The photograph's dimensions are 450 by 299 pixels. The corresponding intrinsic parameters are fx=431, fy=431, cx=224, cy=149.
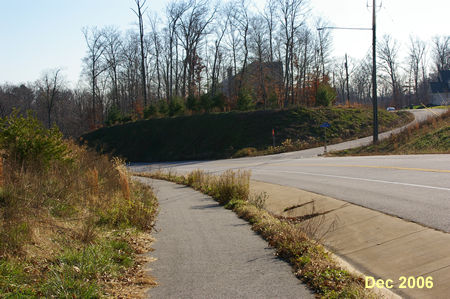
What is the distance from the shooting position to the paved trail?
5418 millimetres

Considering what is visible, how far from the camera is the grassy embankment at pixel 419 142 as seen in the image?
24672 mm

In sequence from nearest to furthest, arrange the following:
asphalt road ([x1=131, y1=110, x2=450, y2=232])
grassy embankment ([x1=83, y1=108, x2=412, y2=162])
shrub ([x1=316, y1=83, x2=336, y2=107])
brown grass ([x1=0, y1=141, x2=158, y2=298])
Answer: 1. brown grass ([x1=0, y1=141, x2=158, y2=298])
2. asphalt road ([x1=131, y1=110, x2=450, y2=232])
3. grassy embankment ([x1=83, y1=108, x2=412, y2=162])
4. shrub ([x1=316, y1=83, x2=336, y2=107])

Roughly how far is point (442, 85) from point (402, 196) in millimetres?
77009

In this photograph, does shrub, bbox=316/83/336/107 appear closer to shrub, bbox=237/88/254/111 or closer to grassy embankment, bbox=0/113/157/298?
shrub, bbox=237/88/254/111

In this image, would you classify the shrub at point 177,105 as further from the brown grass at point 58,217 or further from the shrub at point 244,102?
the brown grass at point 58,217

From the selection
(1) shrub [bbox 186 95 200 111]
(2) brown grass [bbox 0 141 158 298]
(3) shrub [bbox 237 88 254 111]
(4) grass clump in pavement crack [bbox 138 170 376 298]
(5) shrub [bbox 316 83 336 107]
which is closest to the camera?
(4) grass clump in pavement crack [bbox 138 170 376 298]

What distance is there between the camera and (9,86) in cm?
6844

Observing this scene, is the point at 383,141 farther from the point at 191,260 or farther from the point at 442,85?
the point at 442,85

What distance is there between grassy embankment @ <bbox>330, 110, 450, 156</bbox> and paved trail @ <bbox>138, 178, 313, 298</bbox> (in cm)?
1713

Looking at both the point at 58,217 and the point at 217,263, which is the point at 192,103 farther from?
the point at 217,263

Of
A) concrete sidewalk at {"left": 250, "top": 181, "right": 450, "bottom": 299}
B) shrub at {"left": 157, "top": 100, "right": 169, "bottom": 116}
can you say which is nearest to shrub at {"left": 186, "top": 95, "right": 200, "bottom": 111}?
shrub at {"left": 157, "top": 100, "right": 169, "bottom": 116}

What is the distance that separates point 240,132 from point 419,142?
83.0 feet

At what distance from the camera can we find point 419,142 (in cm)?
2667

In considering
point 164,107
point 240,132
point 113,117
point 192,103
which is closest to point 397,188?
point 240,132
